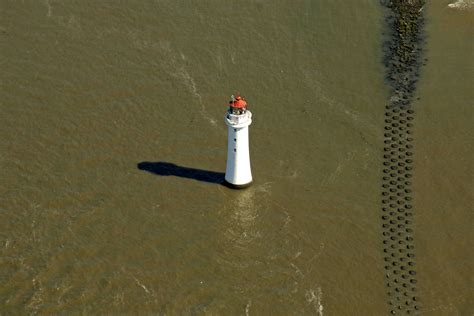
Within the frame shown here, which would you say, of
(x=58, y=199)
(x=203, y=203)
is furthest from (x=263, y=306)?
(x=58, y=199)

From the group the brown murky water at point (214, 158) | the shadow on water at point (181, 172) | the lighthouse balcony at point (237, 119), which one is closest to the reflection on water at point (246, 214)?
the brown murky water at point (214, 158)

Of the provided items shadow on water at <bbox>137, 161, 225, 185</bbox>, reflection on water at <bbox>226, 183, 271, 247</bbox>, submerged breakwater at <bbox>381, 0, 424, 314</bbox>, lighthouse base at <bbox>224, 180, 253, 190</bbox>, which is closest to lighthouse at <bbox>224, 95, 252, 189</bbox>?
lighthouse base at <bbox>224, 180, 253, 190</bbox>

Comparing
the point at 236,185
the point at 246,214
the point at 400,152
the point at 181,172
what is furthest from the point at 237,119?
the point at 400,152

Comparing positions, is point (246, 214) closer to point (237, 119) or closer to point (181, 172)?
point (181, 172)

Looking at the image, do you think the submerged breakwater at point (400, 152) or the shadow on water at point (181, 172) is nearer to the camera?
the submerged breakwater at point (400, 152)

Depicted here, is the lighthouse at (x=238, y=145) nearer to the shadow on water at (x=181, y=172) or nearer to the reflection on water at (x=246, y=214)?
the reflection on water at (x=246, y=214)

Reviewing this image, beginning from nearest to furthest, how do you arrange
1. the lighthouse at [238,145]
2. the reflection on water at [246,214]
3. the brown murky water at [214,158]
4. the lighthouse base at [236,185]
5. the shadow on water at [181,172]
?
the brown murky water at [214,158] → the lighthouse at [238,145] → the reflection on water at [246,214] → the lighthouse base at [236,185] → the shadow on water at [181,172]

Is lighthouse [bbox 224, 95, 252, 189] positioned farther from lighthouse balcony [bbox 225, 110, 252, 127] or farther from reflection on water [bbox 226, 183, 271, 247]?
reflection on water [bbox 226, 183, 271, 247]

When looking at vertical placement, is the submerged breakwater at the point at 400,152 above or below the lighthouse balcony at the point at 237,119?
below
